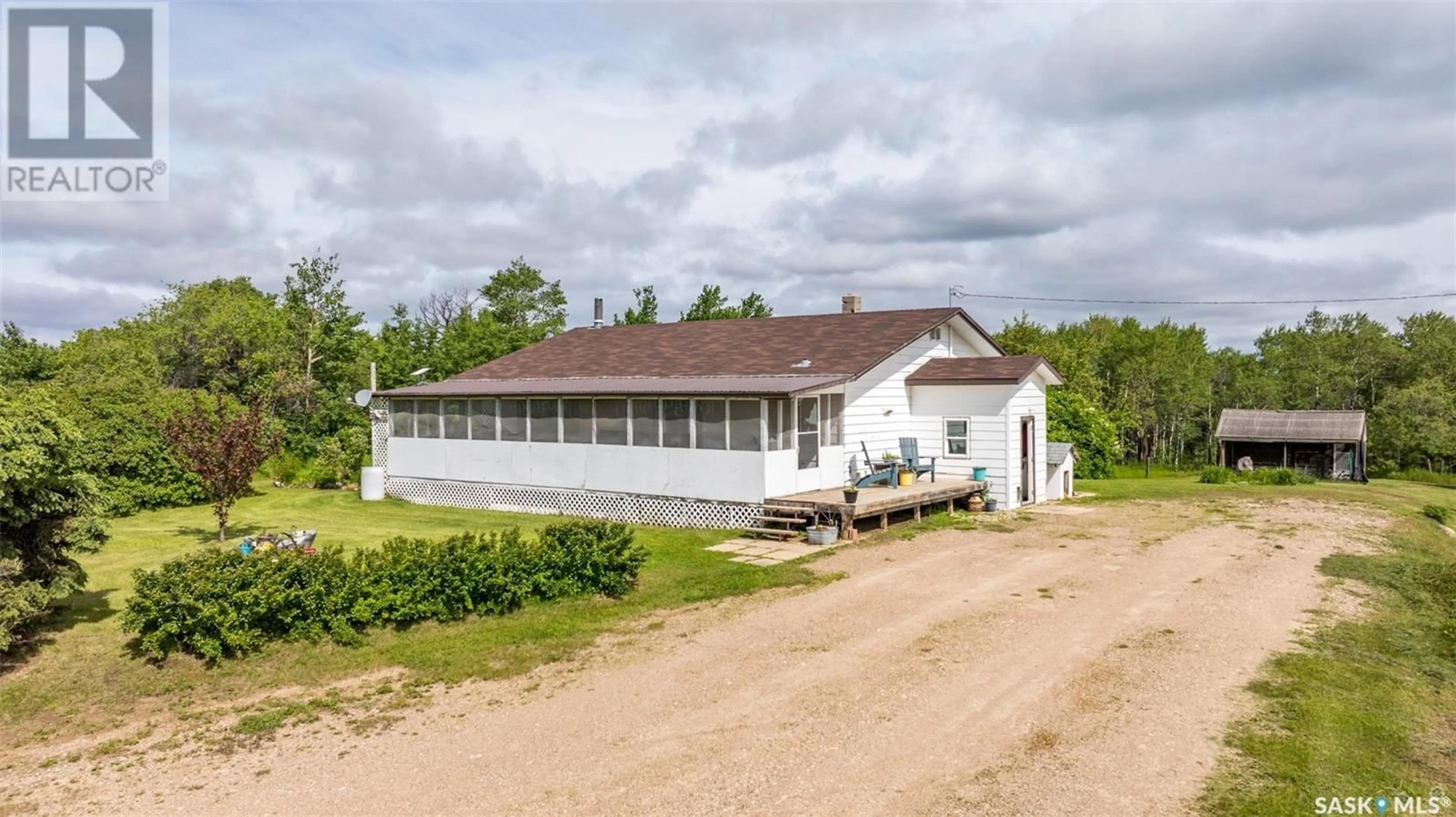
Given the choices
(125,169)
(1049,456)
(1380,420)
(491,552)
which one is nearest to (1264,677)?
(491,552)

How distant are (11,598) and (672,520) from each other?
1127cm

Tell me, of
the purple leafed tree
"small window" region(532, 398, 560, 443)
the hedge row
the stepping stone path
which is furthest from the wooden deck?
the purple leafed tree

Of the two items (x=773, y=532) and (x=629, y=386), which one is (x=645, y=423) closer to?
(x=629, y=386)

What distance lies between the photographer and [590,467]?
1916 centimetres

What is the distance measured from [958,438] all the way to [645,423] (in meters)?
7.72

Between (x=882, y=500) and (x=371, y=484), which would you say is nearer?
(x=882, y=500)

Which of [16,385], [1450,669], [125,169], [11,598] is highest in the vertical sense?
[125,169]

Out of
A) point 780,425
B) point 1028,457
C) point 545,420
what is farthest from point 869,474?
point 545,420

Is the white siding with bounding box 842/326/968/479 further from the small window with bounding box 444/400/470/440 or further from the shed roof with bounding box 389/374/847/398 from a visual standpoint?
the small window with bounding box 444/400/470/440

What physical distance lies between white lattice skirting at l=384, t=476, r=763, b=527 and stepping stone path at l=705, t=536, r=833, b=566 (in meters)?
1.36

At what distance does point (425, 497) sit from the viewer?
22531mm

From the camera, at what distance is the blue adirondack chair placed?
20016mm

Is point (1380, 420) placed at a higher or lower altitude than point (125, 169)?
lower

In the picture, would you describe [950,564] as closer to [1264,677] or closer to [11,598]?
[1264,677]
